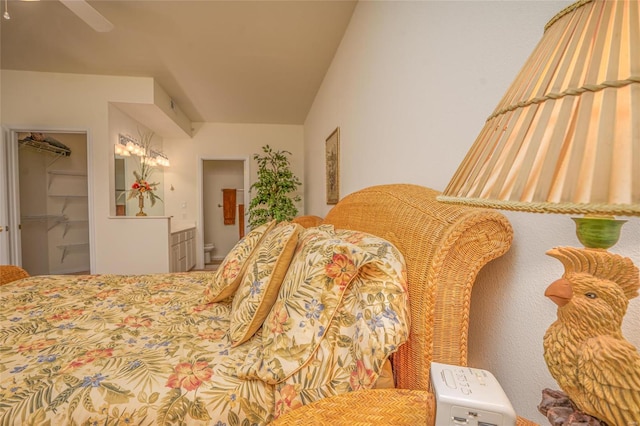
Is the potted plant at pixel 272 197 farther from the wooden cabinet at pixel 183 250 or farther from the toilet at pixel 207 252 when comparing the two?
the toilet at pixel 207 252

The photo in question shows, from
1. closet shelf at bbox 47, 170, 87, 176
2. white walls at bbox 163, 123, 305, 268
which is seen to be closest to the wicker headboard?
white walls at bbox 163, 123, 305, 268

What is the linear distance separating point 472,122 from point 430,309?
0.64m

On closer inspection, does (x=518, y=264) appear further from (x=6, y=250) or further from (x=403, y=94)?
(x=6, y=250)

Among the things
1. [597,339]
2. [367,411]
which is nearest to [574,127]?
[597,339]

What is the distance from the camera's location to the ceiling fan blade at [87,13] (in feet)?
5.88

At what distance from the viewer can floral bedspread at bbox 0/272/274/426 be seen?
2.60 feet

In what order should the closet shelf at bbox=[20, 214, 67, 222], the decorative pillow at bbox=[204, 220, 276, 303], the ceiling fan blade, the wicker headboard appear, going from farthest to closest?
the closet shelf at bbox=[20, 214, 67, 222] < the ceiling fan blade < the decorative pillow at bbox=[204, 220, 276, 303] < the wicker headboard

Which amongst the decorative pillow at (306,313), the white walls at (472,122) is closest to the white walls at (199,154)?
the white walls at (472,122)

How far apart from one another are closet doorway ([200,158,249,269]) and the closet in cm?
207

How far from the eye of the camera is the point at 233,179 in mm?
6223

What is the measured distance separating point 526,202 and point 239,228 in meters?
6.21

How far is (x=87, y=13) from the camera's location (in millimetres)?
1892

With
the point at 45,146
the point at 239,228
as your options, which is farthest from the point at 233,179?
the point at 45,146

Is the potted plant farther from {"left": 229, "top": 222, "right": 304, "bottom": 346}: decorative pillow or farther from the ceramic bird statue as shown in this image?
the ceramic bird statue
